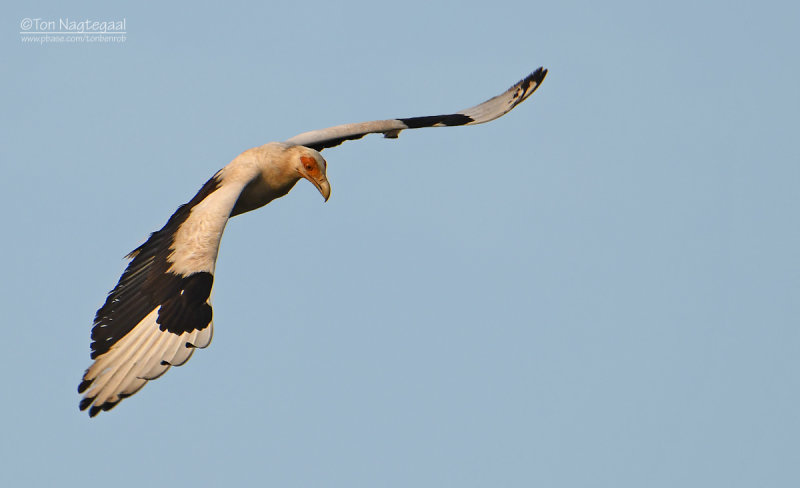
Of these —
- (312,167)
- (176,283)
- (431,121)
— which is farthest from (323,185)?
(176,283)

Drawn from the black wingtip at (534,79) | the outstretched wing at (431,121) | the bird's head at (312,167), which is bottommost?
the bird's head at (312,167)

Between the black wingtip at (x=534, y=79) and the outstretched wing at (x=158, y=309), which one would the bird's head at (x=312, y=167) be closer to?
the outstretched wing at (x=158, y=309)

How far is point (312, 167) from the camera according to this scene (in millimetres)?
13555

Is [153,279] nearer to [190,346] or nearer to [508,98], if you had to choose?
[190,346]

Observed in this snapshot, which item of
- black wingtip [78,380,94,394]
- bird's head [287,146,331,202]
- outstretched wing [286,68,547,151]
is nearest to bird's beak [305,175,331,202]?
bird's head [287,146,331,202]

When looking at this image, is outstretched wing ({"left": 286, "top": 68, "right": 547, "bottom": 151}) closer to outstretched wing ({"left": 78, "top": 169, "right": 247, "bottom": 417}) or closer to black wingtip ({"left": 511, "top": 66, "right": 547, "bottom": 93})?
black wingtip ({"left": 511, "top": 66, "right": 547, "bottom": 93})

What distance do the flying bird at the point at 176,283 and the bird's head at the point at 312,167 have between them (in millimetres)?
11

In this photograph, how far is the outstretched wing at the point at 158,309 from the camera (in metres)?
10.5

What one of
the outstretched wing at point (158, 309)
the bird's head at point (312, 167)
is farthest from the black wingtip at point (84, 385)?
the bird's head at point (312, 167)

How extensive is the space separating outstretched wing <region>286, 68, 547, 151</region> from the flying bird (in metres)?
1.22

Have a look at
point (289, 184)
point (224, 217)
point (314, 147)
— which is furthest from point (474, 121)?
point (224, 217)

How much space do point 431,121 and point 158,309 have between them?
5815mm

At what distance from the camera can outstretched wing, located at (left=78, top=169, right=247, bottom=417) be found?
10453 mm

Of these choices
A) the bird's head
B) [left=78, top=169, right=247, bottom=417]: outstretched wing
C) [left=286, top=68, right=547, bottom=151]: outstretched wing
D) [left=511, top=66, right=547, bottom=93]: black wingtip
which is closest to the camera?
[left=78, top=169, right=247, bottom=417]: outstretched wing
